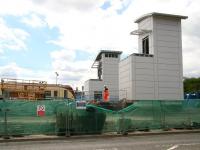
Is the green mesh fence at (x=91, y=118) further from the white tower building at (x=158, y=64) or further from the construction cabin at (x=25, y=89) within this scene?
the white tower building at (x=158, y=64)

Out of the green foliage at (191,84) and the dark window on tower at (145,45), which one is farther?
the green foliage at (191,84)

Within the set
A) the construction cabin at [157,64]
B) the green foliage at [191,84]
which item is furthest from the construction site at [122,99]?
the green foliage at [191,84]

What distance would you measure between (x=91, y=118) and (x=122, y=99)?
1501 inches

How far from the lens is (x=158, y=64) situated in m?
71.4

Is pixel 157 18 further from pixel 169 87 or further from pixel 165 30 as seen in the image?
pixel 169 87

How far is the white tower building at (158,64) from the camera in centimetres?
6988

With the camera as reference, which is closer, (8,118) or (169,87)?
(8,118)

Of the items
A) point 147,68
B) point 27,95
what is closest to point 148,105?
point 27,95

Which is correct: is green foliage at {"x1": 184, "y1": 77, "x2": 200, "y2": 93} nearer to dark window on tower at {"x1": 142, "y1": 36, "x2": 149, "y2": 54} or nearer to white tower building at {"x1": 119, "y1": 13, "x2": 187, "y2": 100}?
dark window on tower at {"x1": 142, "y1": 36, "x2": 149, "y2": 54}

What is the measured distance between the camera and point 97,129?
2236 centimetres

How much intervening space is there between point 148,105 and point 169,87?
48.5 metres

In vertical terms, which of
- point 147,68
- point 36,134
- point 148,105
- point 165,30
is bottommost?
point 36,134

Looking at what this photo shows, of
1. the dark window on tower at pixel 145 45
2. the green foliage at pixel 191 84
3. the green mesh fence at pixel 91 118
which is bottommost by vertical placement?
the green mesh fence at pixel 91 118

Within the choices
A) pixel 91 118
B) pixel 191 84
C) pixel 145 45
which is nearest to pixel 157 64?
pixel 145 45
